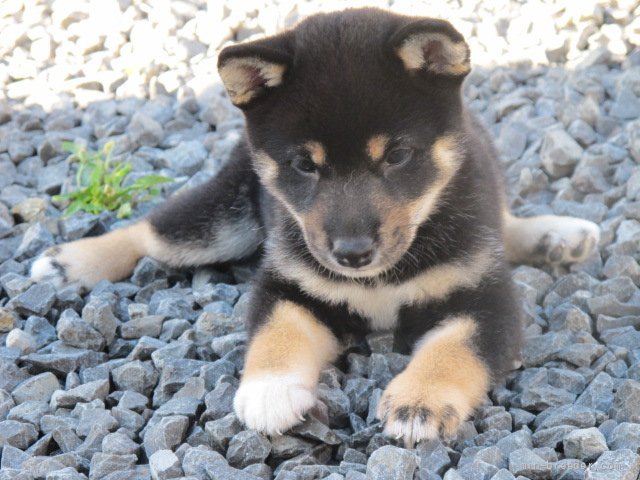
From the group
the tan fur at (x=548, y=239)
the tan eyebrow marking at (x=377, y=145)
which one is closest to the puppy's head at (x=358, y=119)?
the tan eyebrow marking at (x=377, y=145)

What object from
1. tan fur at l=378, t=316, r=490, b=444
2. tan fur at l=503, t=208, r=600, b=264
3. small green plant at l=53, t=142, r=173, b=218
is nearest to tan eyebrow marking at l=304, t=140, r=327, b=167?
tan fur at l=378, t=316, r=490, b=444

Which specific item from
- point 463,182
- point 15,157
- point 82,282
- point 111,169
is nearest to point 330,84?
point 463,182

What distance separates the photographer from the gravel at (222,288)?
11.5ft

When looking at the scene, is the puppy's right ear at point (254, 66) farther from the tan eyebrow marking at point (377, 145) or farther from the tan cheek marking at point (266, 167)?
the tan eyebrow marking at point (377, 145)

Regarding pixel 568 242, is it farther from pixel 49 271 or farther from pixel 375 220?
pixel 49 271

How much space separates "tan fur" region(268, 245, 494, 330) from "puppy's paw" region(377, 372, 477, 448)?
597mm

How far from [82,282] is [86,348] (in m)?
0.81

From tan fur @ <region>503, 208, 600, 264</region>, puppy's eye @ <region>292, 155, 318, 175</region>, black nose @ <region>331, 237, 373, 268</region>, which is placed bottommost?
tan fur @ <region>503, 208, 600, 264</region>

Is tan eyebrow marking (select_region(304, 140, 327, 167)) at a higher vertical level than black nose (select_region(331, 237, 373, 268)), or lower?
higher

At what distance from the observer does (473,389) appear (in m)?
3.71

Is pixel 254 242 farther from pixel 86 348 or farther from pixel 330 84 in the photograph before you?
pixel 330 84

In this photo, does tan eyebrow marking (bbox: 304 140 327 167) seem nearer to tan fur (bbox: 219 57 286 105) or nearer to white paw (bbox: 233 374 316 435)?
tan fur (bbox: 219 57 286 105)

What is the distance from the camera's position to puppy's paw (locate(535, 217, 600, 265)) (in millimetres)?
5055

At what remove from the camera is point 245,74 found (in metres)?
3.98
